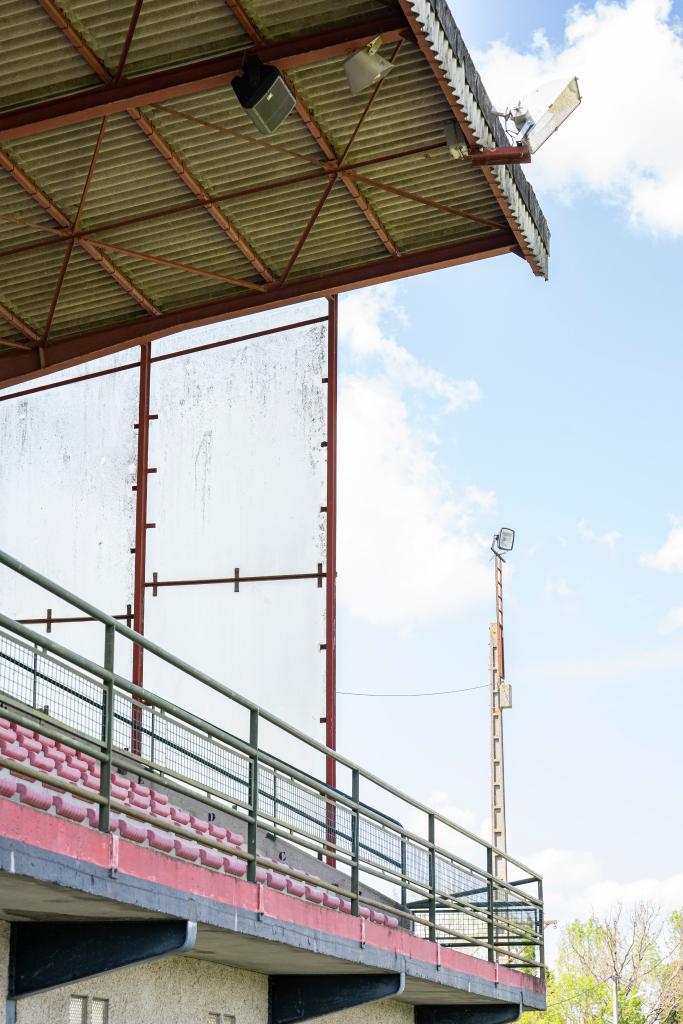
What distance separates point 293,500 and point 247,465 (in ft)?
3.04

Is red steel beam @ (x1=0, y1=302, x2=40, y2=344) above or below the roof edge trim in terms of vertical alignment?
below

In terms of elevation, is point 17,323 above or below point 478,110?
below

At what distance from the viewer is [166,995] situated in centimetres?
1074

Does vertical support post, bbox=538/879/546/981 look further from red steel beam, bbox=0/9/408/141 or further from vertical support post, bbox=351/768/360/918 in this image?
red steel beam, bbox=0/9/408/141

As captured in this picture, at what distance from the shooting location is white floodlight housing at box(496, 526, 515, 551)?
34.5m

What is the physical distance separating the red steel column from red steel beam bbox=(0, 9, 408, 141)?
5.65 meters

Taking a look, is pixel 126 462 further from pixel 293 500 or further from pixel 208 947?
pixel 208 947

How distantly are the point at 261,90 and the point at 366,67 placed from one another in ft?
4.09

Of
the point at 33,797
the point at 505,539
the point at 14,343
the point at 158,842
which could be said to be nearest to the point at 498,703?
the point at 505,539

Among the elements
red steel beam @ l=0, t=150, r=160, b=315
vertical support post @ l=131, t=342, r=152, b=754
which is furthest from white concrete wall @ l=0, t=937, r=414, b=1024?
red steel beam @ l=0, t=150, r=160, b=315

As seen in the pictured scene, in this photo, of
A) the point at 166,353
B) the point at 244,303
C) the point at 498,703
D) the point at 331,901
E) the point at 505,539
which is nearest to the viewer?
the point at 331,901

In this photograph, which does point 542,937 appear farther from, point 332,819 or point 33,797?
point 33,797

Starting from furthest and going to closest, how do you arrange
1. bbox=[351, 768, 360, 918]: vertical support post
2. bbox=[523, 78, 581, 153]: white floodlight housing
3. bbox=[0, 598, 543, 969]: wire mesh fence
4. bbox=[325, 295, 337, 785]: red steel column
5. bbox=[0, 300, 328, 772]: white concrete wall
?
bbox=[0, 300, 328, 772]: white concrete wall → bbox=[325, 295, 337, 785]: red steel column → bbox=[523, 78, 581, 153]: white floodlight housing → bbox=[351, 768, 360, 918]: vertical support post → bbox=[0, 598, 543, 969]: wire mesh fence

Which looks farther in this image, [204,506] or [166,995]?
[204,506]
